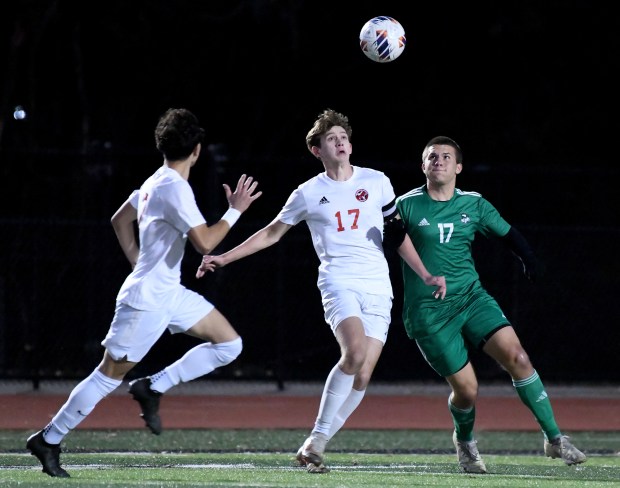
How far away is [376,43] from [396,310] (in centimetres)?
695

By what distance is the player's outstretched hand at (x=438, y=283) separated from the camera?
8.40 meters

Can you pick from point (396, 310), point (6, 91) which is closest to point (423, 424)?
point (396, 310)

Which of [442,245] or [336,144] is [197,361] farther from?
[442,245]

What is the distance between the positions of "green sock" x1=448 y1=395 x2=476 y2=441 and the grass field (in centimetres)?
26

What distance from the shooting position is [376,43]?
9.77 meters

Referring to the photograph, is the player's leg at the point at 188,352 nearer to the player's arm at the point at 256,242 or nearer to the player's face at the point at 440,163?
the player's arm at the point at 256,242

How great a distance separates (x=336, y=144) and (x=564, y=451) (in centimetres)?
239

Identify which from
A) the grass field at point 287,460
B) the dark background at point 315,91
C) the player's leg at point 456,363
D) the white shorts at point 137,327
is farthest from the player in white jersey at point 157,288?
the dark background at point 315,91

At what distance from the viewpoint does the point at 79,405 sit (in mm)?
7828

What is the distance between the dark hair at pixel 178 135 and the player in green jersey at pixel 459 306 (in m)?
1.70

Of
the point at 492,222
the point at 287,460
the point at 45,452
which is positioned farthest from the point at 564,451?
the point at 45,452

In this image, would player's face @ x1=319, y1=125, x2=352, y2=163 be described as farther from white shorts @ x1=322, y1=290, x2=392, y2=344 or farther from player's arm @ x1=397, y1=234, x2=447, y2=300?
white shorts @ x1=322, y1=290, x2=392, y2=344

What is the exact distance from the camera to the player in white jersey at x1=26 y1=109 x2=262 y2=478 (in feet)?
25.4

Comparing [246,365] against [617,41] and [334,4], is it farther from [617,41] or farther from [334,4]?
[617,41]
